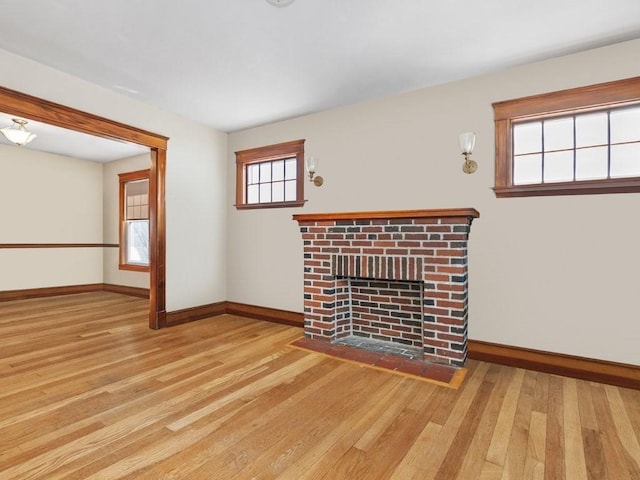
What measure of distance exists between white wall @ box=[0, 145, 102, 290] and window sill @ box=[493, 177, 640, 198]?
273 inches

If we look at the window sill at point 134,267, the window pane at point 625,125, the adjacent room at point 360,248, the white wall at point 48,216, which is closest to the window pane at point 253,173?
the adjacent room at point 360,248

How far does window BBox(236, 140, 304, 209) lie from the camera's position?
4.12 metres

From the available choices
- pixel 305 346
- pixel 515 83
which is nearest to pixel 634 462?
pixel 305 346

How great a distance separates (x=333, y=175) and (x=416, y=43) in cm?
158

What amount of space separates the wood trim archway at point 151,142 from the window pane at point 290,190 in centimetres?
145

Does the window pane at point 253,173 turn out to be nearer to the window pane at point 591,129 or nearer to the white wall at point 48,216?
the window pane at point 591,129

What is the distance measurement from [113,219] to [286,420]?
613 centimetres

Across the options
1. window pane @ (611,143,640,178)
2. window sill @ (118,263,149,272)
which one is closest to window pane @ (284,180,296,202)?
window pane @ (611,143,640,178)

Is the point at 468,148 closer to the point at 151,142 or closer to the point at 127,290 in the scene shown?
the point at 151,142

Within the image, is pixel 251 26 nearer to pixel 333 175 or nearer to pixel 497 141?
pixel 333 175

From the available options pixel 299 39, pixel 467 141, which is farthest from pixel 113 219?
pixel 467 141

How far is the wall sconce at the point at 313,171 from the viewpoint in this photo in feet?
12.5

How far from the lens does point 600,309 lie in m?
2.56

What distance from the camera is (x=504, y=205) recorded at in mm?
2896
